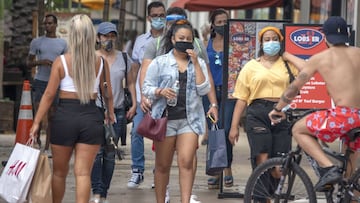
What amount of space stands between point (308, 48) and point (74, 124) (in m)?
3.11

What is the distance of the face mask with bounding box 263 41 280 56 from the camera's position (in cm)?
908

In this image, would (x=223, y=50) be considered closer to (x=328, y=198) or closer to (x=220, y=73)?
(x=220, y=73)

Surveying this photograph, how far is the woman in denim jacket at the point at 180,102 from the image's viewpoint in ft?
29.0

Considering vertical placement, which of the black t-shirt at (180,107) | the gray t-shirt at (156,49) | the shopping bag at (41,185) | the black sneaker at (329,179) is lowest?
the shopping bag at (41,185)

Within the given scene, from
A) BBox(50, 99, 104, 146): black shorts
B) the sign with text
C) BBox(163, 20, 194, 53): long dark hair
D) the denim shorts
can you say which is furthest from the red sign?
BBox(50, 99, 104, 146): black shorts

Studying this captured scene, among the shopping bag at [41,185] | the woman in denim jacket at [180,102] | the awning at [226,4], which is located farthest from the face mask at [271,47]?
the awning at [226,4]

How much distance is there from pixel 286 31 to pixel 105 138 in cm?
273

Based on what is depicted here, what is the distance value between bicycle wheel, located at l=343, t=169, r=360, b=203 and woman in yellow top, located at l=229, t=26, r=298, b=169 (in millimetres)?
1236

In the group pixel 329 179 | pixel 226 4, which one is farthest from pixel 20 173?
pixel 226 4

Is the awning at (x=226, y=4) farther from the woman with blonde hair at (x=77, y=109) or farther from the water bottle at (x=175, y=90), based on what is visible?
the woman with blonde hair at (x=77, y=109)

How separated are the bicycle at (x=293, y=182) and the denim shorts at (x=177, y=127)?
832mm

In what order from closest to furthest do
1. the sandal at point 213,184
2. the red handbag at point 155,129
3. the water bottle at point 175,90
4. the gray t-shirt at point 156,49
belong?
the red handbag at point 155,129 < the water bottle at point 175,90 < the gray t-shirt at point 156,49 < the sandal at point 213,184

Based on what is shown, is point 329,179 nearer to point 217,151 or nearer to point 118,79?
point 217,151

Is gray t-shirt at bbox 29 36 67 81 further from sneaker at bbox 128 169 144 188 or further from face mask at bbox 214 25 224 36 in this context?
face mask at bbox 214 25 224 36
